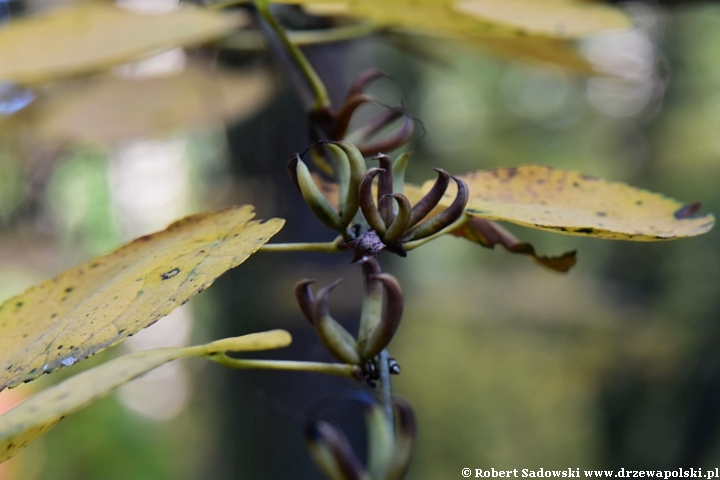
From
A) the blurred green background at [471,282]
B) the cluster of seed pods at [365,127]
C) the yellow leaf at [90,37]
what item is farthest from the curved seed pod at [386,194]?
the blurred green background at [471,282]

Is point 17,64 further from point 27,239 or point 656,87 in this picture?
point 656,87

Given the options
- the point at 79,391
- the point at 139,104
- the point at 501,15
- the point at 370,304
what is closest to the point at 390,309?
the point at 370,304

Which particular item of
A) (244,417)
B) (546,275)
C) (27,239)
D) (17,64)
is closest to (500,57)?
(17,64)

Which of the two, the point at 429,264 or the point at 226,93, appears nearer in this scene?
the point at 226,93

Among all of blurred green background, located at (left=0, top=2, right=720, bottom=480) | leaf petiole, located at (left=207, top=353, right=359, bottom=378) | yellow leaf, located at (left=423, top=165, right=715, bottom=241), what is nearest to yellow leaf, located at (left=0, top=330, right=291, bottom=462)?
leaf petiole, located at (left=207, top=353, right=359, bottom=378)

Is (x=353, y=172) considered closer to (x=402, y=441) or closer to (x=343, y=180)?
(x=343, y=180)

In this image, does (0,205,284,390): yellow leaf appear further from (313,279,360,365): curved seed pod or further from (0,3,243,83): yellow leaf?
(0,3,243,83): yellow leaf
